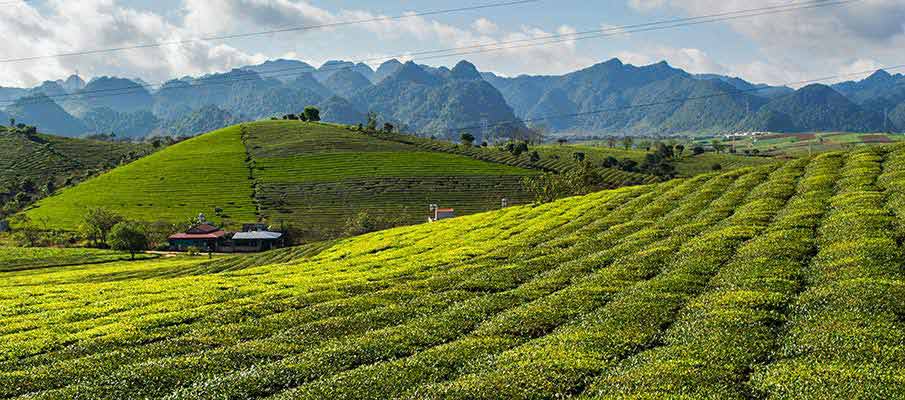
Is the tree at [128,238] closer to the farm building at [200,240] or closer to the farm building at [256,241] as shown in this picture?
the farm building at [200,240]

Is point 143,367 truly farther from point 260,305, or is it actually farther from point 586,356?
point 586,356

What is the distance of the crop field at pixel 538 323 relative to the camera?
822 inches

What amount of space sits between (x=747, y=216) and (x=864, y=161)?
27641 millimetres

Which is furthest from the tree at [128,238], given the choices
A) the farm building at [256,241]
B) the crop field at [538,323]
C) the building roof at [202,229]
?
the crop field at [538,323]

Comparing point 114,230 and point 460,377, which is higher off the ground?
point 460,377

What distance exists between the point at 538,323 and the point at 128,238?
447 feet

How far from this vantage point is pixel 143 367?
2406 centimetres

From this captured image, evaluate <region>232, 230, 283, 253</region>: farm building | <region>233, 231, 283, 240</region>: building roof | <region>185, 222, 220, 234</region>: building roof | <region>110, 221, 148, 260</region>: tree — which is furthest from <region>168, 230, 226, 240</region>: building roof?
<region>110, 221, 148, 260</region>: tree

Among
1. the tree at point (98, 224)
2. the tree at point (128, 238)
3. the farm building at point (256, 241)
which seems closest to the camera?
the tree at point (128, 238)

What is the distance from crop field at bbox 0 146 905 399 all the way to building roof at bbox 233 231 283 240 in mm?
116513

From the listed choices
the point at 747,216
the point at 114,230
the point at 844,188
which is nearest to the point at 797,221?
the point at 747,216

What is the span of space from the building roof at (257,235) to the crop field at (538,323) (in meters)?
117

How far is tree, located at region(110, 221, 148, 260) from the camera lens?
141m

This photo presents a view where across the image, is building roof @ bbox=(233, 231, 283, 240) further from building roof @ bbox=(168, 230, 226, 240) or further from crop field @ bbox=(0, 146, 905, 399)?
crop field @ bbox=(0, 146, 905, 399)
